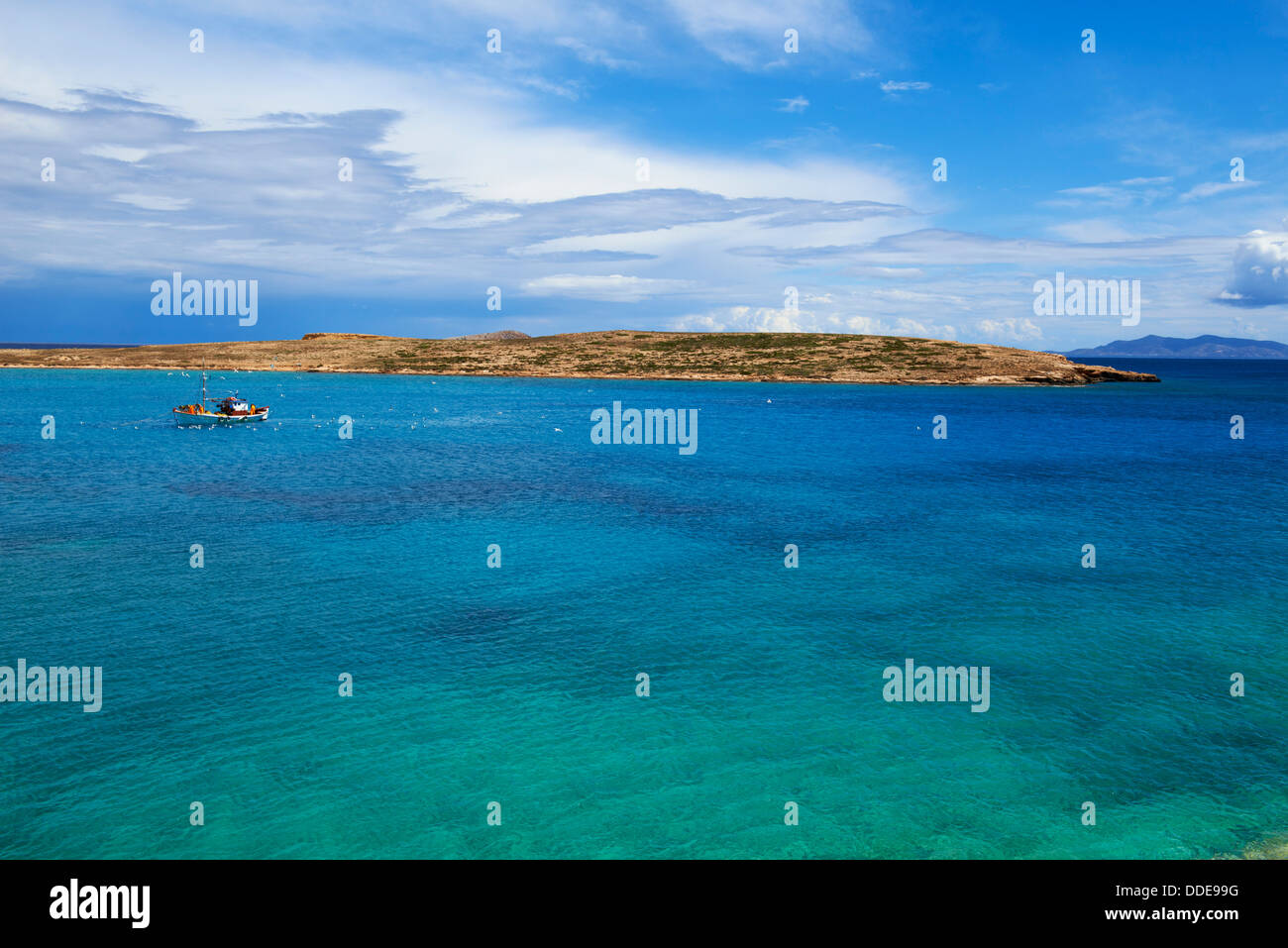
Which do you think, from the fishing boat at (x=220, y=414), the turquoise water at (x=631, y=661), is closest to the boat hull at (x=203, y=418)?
the fishing boat at (x=220, y=414)

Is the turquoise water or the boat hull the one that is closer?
the turquoise water

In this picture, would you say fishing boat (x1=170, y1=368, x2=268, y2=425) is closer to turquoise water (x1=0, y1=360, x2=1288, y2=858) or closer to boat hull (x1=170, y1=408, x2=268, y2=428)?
boat hull (x1=170, y1=408, x2=268, y2=428)

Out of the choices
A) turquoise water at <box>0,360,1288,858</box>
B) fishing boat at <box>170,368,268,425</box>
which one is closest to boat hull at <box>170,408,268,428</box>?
fishing boat at <box>170,368,268,425</box>

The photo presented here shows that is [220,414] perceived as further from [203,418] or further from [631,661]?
[631,661]

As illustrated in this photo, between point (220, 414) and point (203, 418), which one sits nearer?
point (203, 418)

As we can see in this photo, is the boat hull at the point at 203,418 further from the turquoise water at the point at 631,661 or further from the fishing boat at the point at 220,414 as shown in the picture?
the turquoise water at the point at 631,661

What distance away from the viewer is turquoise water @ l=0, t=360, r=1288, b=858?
18.0 metres

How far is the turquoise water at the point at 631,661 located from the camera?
17969 mm

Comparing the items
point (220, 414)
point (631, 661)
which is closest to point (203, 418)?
point (220, 414)

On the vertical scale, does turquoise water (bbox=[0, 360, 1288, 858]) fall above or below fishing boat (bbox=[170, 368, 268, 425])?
below

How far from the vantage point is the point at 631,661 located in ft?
88.2
